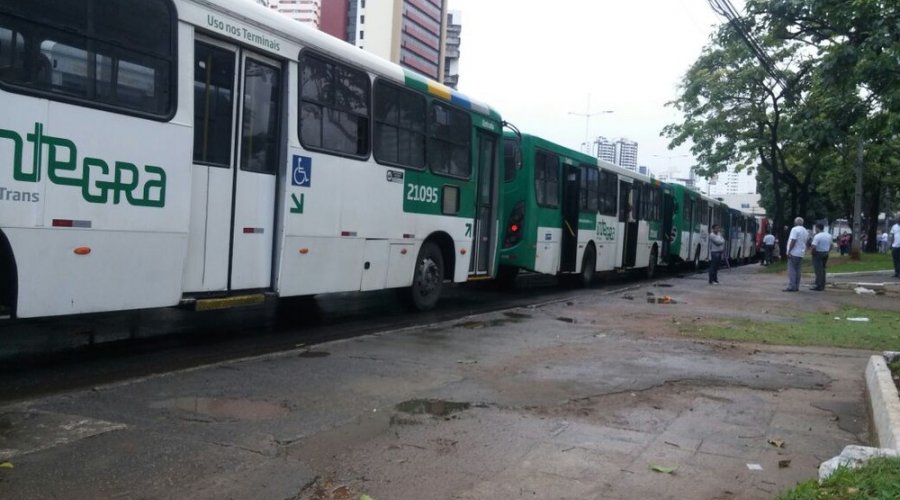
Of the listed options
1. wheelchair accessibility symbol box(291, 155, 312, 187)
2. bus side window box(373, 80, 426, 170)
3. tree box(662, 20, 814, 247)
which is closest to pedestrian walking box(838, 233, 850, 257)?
tree box(662, 20, 814, 247)

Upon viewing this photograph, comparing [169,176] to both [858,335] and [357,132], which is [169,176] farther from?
[858,335]

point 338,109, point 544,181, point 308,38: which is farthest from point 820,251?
point 308,38

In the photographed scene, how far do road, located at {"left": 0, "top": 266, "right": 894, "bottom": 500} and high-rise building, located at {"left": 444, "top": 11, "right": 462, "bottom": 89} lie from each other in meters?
107

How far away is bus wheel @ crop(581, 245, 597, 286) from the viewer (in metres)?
18.3

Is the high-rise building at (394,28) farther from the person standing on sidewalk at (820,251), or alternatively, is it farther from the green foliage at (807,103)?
the person standing on sidewalk at (820,251)

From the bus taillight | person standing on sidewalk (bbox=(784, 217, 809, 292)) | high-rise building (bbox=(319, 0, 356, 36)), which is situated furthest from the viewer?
high-rise building (bbox=(319, 0, 356, 36))

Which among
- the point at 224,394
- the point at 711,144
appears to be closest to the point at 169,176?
the point at 224,394

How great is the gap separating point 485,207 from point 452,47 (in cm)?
10947

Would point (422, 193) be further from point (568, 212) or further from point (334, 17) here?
point (334, 17)

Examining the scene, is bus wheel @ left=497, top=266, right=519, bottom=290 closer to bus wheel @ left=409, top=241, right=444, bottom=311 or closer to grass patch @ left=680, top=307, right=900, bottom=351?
bus wheel @ left=409, top=241, right=444, bottom=311

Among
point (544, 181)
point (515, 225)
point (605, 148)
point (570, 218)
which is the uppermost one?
point (605, 148)

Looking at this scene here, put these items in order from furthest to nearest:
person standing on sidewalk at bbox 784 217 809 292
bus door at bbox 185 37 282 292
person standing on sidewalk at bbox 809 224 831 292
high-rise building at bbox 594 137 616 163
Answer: high-rise building at bbox 594 137 616 163
person standing on sidewalk at bbox 809 224 831 292
person standing on sidewalk at bbox 784 217 809 292
bus door at bbox 185 37 282 292

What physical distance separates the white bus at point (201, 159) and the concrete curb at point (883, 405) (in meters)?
5.61

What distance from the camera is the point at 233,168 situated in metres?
7.59
